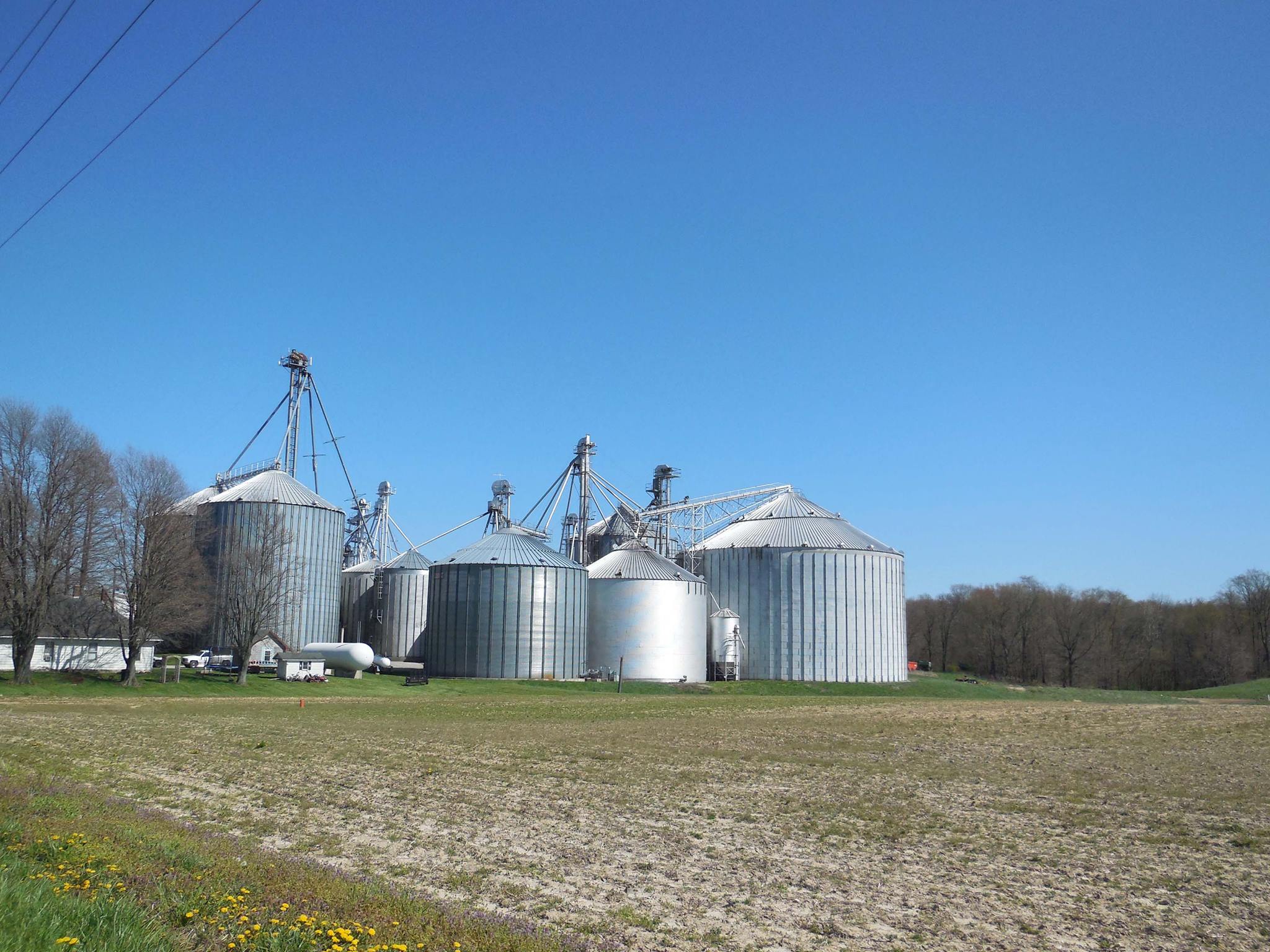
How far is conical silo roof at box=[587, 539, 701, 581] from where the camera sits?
3659 inches

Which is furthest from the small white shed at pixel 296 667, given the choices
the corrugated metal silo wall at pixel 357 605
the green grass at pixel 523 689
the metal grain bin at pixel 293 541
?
the corrugated metal silo wall at pixel 357 605

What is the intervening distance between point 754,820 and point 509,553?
71.1 m

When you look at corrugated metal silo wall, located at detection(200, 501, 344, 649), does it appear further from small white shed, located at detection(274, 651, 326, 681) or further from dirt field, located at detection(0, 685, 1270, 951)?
dirt field, located at detection(0, 685, 1270, 951)

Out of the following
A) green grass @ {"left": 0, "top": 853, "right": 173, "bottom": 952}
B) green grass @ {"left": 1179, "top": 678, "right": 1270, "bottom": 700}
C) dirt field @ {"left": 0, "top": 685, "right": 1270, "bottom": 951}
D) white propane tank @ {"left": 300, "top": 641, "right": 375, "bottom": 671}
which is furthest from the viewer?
green grass @ {"left": 1179, "top": 678, "right": 1270, "bottom": 700}

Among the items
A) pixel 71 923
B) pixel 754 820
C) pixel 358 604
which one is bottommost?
pixel 754 820

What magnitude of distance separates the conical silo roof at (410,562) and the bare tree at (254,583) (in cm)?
1687

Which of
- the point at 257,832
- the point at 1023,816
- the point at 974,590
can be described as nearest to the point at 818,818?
the point at 1023,816

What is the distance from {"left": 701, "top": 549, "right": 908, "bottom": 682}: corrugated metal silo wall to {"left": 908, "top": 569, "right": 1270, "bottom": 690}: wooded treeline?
56367 mm

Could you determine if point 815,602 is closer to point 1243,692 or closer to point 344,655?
point 344,655

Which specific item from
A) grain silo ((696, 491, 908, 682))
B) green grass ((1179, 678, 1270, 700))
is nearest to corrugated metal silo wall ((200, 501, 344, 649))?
grain silo ((696, 491, 908, 682))

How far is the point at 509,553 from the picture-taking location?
89000mm

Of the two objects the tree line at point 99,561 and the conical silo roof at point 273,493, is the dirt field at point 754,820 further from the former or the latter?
the conical silo roof at point 273,493

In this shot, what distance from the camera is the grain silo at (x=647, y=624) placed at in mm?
90938

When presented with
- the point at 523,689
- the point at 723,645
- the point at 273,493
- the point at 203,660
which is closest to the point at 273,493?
the point at 273,493
